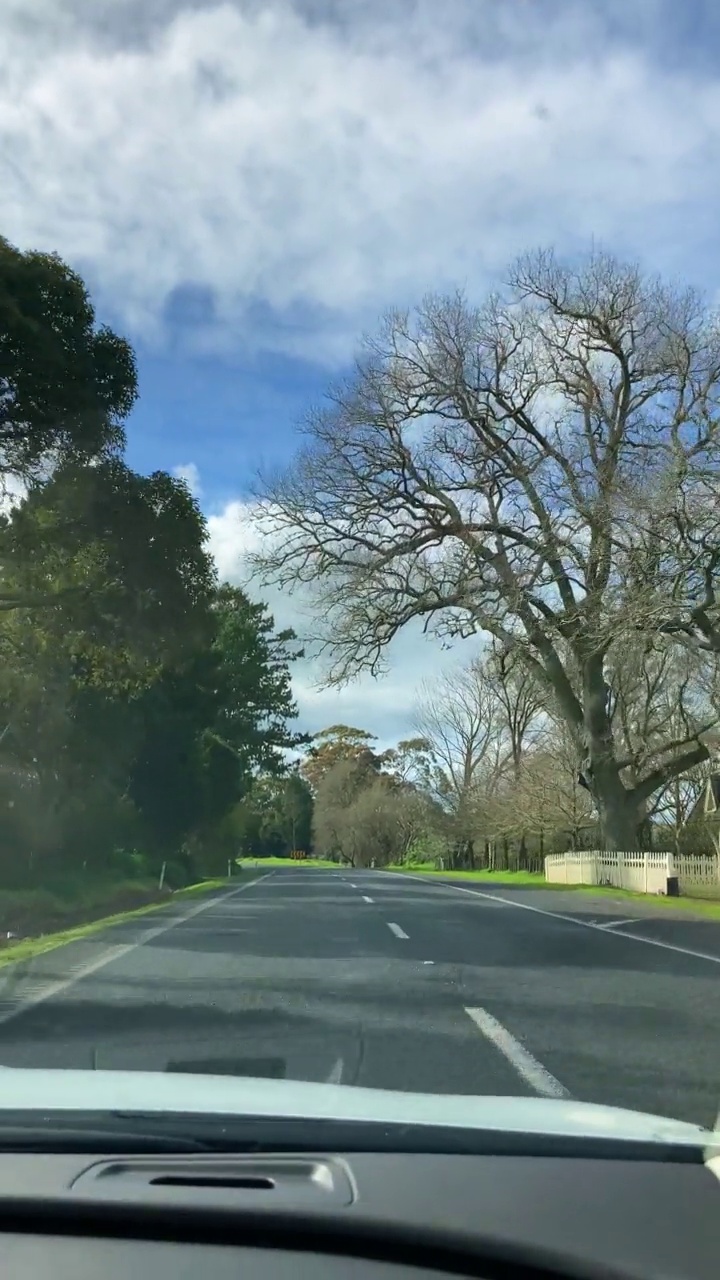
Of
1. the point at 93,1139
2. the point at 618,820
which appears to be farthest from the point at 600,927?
the point at 618,820

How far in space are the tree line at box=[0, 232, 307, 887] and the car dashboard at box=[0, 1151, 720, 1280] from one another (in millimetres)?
16115

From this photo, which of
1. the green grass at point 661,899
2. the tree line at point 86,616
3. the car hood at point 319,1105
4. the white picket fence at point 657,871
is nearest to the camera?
the car hood at point 319,1105

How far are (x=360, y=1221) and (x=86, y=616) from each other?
757 inches

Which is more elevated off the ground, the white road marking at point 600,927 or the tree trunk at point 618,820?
the tree trunk at point 618,820

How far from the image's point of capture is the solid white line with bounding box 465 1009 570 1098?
271 inches

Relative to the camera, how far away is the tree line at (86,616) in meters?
18.5

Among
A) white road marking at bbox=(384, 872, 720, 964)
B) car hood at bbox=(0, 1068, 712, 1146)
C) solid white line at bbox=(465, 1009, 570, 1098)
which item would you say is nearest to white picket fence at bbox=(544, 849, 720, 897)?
white road marking at bbox=(384, 872, 720, 964)

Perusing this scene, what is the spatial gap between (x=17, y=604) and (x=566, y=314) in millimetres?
18948

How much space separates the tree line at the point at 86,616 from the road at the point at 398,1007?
20.2ft

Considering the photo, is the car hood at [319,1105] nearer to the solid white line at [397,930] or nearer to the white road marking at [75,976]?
the white road marking at [75,976]

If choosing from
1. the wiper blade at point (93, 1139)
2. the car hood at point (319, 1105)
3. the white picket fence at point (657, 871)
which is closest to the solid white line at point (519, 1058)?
the car hood at point (319, 1105)

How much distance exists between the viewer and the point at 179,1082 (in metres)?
4.44

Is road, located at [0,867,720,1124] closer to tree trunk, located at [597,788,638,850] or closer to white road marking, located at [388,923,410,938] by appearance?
white road marking, located at [388,923,410,938]

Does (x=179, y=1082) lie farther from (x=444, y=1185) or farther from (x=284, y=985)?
(x=284, y=985)
